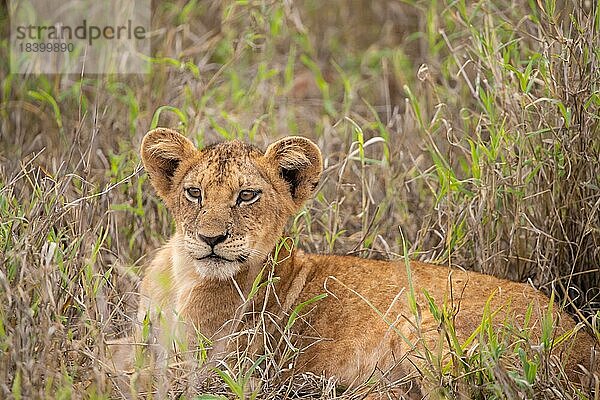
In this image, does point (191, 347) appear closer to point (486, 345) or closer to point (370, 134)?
point (486, 345)

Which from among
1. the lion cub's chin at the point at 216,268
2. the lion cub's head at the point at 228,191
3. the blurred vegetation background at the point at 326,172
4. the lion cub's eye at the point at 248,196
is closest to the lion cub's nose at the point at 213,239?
the lion cub's head at the point at 228,191

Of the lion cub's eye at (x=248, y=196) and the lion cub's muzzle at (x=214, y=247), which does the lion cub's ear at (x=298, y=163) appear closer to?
the lion cub's eye at (x=248, y=196)

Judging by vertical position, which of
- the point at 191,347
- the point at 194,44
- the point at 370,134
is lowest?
the point at 191,347

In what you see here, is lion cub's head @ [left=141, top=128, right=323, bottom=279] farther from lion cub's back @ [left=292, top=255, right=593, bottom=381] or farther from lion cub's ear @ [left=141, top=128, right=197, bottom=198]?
lion cub's back @ [left=292, top=255, right=593, bottom=381]

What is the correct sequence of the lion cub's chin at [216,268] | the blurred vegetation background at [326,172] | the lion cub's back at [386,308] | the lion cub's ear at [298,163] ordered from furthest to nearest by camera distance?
1. the lion cub's ear at [298,163]
2. the lion cub's chin at [216,268]
3. the lion cub's back at [386,308]
4. the blurred vegetation background at [326,172]

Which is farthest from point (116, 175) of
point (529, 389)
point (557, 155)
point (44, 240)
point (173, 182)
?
point (529, 389)

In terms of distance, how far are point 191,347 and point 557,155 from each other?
223 cm

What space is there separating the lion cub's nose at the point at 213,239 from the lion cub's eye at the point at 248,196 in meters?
0.24

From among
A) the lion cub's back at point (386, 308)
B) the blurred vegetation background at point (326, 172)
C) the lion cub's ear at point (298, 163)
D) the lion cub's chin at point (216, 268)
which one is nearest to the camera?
the blurred vegetation background at point (326, 172)

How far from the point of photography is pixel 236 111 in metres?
7.35

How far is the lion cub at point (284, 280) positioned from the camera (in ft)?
15.2

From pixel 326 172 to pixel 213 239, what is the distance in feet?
5.77

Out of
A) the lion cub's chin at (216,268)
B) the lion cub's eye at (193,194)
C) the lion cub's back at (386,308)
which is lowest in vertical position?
the lion cub's back at (386,308)

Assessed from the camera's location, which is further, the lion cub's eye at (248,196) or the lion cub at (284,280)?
the lion cub's eye at (248,196)
